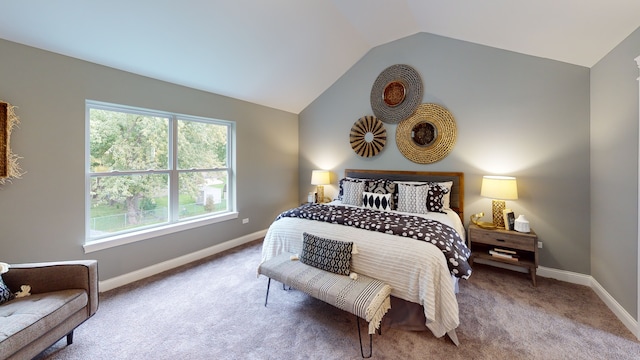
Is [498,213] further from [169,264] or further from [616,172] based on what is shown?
[169,264]

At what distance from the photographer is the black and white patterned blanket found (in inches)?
77.0

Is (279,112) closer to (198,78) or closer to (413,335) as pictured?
(198,78)

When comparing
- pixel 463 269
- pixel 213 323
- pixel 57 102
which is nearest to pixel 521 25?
pixel 463 269

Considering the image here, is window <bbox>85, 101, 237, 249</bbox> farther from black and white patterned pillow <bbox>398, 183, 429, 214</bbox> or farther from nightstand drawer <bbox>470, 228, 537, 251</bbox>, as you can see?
nightstand drawer <bbox>470, 228, 537, 251</bbox>

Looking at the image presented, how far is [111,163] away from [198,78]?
139 centimetres

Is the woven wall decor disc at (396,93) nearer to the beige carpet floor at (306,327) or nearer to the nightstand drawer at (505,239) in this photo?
the nightstand drawer at (505,239)

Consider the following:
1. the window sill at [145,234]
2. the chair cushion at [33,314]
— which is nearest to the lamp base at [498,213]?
the window sill at [145,234]

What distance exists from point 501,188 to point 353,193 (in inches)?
68.6

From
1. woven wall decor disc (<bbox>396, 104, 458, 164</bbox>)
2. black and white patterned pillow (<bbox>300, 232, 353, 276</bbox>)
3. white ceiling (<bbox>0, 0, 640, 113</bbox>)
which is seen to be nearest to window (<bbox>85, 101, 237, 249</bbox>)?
white ceiling (<bbox>0, 0, 640, 113</bbox>)

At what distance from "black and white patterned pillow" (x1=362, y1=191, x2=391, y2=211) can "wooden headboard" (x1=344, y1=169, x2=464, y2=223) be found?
671 mm

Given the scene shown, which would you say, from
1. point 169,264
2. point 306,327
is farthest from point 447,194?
point 169,264

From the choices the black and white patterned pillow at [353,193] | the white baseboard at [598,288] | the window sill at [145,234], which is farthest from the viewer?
the black and white patterned pillow at [353,193]

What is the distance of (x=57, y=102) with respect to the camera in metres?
2.22

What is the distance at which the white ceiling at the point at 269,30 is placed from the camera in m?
1.97
